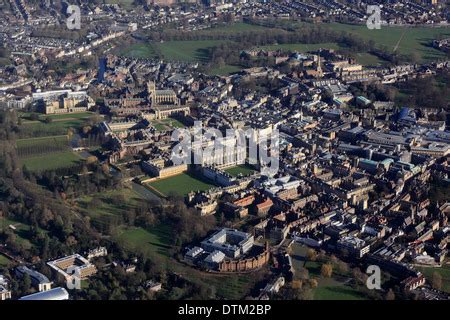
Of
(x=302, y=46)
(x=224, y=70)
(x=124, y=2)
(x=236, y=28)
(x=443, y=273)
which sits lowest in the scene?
(x=443, y=273)

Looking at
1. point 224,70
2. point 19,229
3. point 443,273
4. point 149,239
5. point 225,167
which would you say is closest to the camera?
point 443,273

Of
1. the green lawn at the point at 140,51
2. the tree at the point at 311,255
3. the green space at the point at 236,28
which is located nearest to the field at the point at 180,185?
the tree at the point at 311,255

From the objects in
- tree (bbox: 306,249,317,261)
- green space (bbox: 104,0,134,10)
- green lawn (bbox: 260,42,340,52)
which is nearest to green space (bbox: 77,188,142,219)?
tree (bbox: 306,249,317,261)

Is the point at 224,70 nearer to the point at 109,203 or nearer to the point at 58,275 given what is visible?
the point at 109,203

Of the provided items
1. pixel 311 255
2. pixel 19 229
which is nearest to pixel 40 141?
pixel 19 229

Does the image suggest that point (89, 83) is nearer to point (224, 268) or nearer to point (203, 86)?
point (203, 86)

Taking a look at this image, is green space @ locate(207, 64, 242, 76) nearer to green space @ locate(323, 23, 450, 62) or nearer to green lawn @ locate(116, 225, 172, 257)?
green space @ locate(323, 23, 450, 62)

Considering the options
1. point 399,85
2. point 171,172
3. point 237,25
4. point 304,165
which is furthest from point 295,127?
point 237,25

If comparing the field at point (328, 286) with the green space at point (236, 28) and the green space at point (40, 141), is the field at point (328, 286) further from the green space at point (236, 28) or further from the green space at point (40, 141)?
the green space at point (236, 28)
